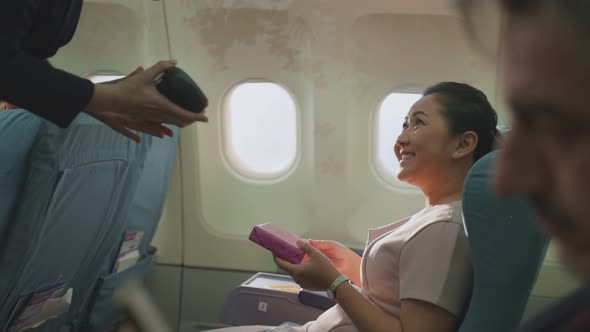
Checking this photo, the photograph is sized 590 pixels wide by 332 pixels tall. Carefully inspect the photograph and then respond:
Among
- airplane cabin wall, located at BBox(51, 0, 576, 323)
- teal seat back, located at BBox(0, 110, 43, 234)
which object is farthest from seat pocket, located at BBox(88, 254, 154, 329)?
teal seat back, located at BBox(0, 110, 43, 234)

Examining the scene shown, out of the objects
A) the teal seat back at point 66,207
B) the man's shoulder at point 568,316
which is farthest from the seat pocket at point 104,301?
the man's shoulder at point 568,316

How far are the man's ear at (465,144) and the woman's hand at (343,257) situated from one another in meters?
0.64

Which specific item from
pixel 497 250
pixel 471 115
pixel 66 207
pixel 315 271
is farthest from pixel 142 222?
pixel 497 250

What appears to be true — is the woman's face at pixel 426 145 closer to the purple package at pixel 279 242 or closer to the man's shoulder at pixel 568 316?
the purple package at pixel 279 242

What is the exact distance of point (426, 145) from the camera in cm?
208

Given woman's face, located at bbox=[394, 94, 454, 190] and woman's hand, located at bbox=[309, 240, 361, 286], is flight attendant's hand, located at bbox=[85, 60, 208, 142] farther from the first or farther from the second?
woman's hand, located at bbox=[309, 240, 361, 286]

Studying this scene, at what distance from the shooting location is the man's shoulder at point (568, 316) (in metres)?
0.62

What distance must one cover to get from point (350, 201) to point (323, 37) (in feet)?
3.01

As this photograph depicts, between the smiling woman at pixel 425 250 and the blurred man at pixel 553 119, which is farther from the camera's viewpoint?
the smiling woman at pixel 425 250

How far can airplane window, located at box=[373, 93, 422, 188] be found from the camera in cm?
358

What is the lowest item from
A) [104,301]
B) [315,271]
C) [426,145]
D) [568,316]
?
[104,301]

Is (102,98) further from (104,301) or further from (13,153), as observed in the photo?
(104,301)

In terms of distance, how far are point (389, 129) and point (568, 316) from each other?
3001 mm

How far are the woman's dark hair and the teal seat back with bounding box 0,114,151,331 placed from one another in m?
1.24
